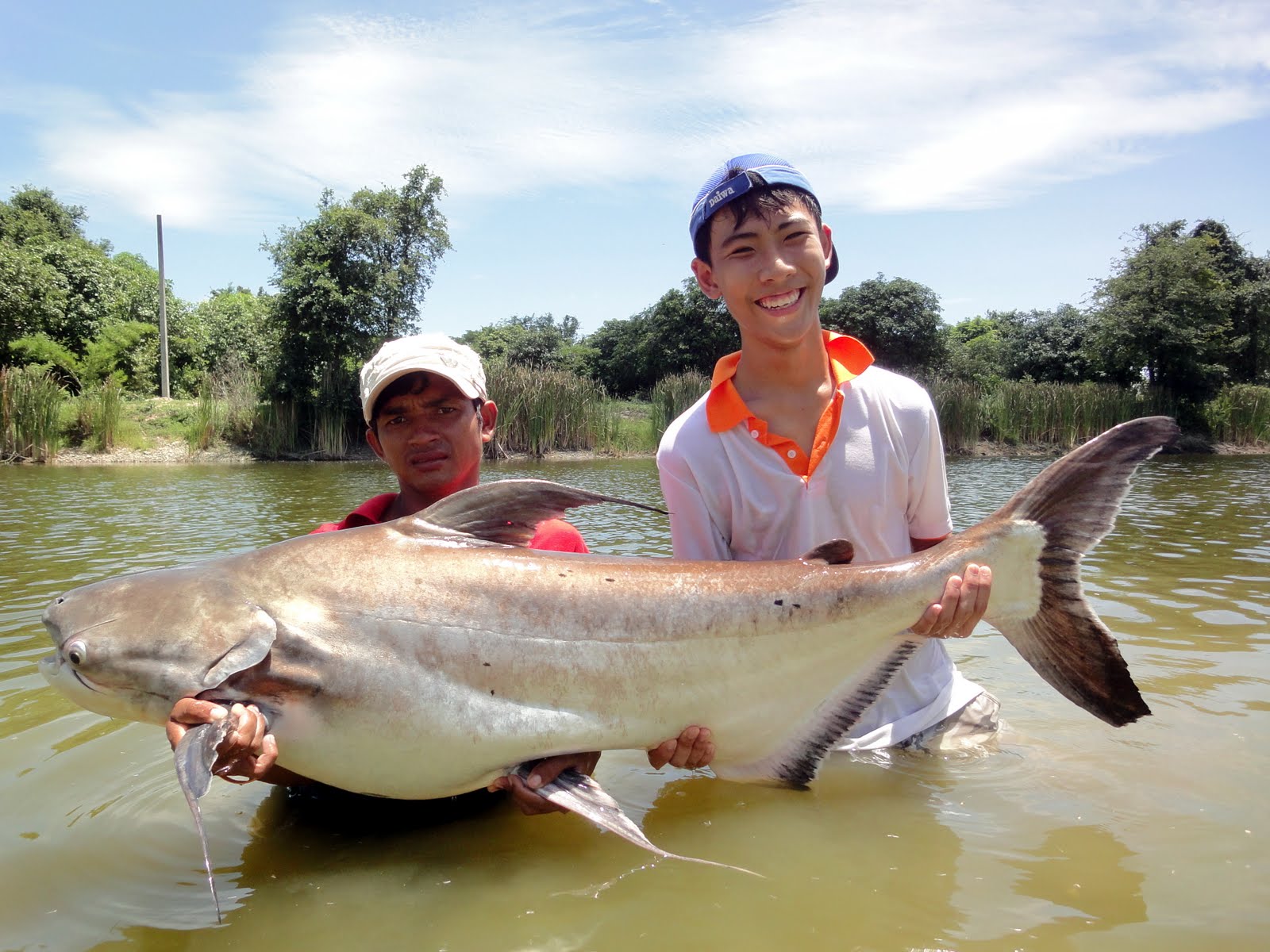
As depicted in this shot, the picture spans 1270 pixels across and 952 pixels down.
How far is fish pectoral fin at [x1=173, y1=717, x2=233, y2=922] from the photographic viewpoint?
1.83m

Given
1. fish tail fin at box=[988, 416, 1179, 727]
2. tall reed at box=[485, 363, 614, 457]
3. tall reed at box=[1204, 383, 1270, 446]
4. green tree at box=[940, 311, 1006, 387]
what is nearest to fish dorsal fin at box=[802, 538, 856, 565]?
fish tail fin at box=[988, 416, 1179, 727]

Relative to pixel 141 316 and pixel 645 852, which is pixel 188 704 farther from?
pixel 141 316

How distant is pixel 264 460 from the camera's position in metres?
23.7

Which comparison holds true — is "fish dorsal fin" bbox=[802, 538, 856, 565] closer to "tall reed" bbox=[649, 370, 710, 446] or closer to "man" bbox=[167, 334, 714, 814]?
"man" bbox=[167, 334, 714, 814]

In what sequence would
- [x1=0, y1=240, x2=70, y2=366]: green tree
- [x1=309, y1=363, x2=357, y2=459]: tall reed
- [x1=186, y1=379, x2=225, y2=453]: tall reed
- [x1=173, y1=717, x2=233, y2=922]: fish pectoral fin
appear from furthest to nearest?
[x1=0, y1=240, x2=70, y2=366]: green tree, [x1=309, y1=363, x2=357, y2=459]: tall reed, [x1=186, y1=379, x2=225, y2=453]: tall reed, [x1=173, y1=717, x2=233, y2=922]: fish pectoral fin

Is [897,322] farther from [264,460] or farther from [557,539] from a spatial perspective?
[557,539]

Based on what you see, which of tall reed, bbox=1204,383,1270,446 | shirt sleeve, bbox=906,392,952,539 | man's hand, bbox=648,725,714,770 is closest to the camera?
man's hand, bbox=648,725,714,770

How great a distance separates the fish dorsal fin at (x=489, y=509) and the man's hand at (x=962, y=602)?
787 millimetres

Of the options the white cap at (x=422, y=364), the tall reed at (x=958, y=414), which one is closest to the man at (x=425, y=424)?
the white cap at (x=422, y=364)

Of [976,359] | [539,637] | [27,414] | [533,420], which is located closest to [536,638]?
[539,637]

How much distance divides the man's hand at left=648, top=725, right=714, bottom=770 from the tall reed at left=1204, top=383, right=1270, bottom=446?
1248 inches

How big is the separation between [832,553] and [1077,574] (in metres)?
0.62

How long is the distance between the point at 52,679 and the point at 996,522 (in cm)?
246

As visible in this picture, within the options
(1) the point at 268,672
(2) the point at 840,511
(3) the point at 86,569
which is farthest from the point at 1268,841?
(3) the point at 86,569
